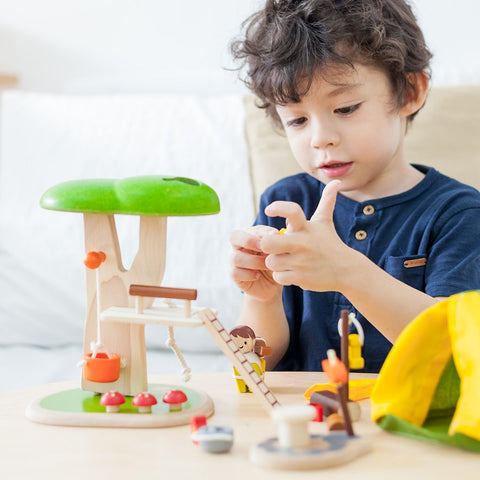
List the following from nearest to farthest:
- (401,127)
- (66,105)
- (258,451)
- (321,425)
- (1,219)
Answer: (258,451) → (321,425) → (401,127) → (1,219) → (66,105)

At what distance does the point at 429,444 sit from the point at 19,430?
1.18ft

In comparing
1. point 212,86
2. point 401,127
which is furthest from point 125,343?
point 212,86

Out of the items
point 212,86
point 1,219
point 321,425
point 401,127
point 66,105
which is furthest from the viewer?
point 212,86

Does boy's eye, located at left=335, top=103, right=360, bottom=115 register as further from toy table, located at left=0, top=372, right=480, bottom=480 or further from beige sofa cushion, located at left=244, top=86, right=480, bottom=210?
beige sofa cushion, located at left=244, top=86, right=480, bottom=210

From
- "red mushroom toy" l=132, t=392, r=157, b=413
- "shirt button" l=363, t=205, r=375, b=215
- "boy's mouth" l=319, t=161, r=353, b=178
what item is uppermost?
"boy's mouth" l=319, t=161, r=353, b=178

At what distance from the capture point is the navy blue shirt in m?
0.97

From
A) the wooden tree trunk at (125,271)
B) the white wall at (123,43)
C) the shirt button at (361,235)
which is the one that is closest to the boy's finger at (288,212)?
the wooden tree trunk at (125,271)

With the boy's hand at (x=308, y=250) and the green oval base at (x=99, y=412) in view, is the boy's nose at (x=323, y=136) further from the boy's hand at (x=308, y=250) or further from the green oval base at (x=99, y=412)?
the green oval base at (x=99, y=412)

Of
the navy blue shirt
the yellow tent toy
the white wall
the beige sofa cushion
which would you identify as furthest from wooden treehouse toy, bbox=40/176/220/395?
the white wall

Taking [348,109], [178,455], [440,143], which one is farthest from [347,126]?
[440,143]

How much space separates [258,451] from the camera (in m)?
0.55

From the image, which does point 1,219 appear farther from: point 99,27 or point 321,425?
point 321,425

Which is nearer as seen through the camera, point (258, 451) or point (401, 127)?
point (258, 451)

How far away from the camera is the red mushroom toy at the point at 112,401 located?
0.67 metres
